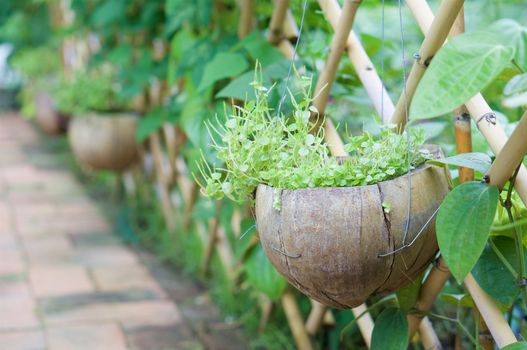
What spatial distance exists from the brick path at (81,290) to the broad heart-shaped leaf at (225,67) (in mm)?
802

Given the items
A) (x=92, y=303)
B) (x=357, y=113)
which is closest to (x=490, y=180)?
(x=357, y=113)

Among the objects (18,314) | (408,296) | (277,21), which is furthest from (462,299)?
(18,314)

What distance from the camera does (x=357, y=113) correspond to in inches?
87.0

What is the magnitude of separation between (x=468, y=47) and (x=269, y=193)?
1.17 feet

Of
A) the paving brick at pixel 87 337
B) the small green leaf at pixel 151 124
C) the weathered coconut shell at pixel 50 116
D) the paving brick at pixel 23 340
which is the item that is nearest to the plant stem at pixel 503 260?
the paving brick at pixel 87 337

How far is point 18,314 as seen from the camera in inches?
91.2

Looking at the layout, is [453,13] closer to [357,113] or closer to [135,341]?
[357,113]

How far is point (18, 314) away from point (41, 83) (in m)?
2.66

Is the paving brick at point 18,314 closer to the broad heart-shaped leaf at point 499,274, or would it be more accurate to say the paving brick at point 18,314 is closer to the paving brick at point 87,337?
the paving brick at point 87,337

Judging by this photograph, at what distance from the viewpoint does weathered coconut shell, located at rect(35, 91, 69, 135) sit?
4387 millimetres

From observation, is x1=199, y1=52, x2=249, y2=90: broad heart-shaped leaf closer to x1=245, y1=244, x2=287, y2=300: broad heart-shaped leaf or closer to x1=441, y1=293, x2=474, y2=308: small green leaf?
x1=245, y1=244, x2=287, y2=300: broad heart-shaped leaf

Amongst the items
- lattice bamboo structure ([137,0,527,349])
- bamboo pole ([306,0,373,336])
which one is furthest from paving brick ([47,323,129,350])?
bamboo pole ([306,0,373,336])

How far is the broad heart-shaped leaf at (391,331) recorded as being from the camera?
132cm

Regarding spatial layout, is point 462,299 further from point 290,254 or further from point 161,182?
point 161,182
